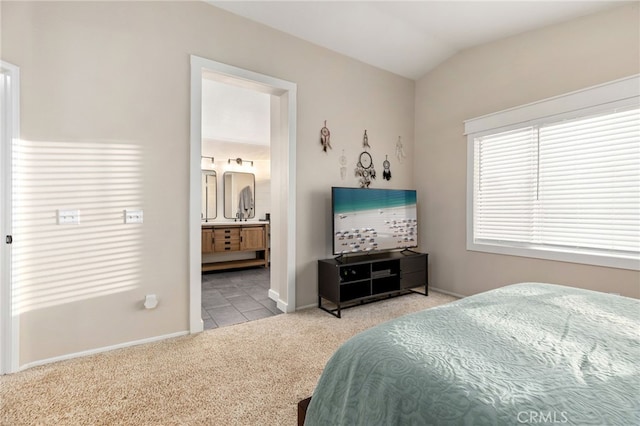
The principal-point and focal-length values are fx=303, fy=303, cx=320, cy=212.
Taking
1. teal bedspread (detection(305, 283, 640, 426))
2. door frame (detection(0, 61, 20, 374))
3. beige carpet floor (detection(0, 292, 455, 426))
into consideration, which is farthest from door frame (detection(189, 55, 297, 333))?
teal bedspread (detection(305, 283, 640, 426))

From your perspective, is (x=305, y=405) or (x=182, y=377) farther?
(x=182, y=377)

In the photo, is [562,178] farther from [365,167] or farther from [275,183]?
[275,183]

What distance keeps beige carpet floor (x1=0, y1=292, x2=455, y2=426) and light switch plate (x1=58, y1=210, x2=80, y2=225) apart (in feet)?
3.40

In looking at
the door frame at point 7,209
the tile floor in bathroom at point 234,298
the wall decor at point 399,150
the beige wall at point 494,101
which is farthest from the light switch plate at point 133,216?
the beige wall at point 494,101

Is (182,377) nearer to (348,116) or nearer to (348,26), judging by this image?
(348,116)

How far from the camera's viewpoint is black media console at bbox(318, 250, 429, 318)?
10.8 ft

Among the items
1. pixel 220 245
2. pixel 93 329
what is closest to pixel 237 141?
pixel 220 245

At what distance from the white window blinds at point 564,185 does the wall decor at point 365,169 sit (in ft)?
4.15

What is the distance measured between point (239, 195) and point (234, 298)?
10.2 ft

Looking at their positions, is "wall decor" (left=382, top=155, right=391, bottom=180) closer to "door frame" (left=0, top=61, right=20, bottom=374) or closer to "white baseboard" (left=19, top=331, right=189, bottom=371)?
"white baseboard" (left=19, top=331, right=189, bottom=371)

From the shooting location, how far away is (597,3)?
2701mm

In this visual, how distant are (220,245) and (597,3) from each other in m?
5.78

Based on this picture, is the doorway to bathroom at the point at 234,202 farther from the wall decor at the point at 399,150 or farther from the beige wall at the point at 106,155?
the wall decor at the point at 399,150

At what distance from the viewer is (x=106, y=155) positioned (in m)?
2.43
